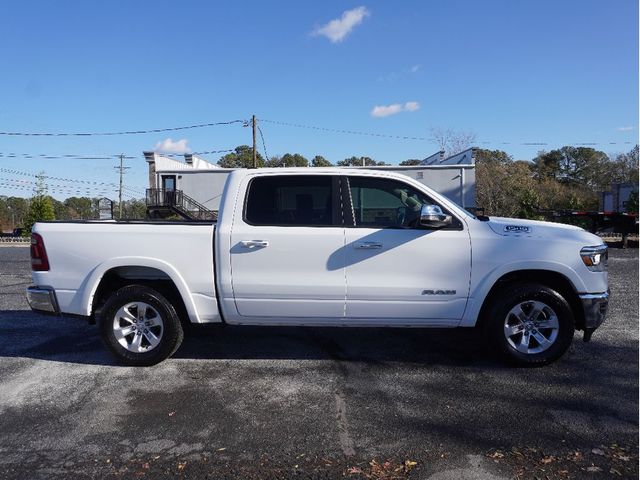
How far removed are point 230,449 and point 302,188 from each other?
251 cm

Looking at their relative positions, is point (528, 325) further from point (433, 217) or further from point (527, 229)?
point (433, 217)

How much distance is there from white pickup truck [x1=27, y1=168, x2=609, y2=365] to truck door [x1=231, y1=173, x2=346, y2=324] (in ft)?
0.03

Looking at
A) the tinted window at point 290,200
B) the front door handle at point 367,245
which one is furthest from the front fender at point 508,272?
the tinted window at point 290,200

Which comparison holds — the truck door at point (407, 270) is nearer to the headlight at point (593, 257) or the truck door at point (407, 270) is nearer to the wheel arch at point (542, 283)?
the wheel arch at point (542, 283)

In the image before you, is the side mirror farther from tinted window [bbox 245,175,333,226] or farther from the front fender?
tinted window [bbox 245,175,333,226]

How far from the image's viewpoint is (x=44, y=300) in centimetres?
→ 491

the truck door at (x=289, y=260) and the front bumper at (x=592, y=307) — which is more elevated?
the truck door at (x=289, y=260)

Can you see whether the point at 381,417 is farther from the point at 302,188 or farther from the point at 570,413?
the point at 302,188

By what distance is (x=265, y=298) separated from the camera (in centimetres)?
477

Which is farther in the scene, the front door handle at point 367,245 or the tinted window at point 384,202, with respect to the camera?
the tinted window at point 384,202

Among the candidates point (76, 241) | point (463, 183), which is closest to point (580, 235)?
point (76, 241)

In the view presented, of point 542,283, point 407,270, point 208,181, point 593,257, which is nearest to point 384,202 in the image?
point 407,270

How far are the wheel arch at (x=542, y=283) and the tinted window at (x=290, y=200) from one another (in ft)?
5.60

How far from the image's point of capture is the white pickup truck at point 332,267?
466 centimetres
